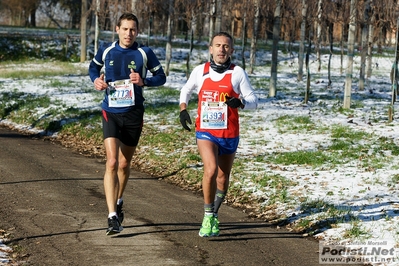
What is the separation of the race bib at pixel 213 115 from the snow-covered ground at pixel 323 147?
5.96 ft

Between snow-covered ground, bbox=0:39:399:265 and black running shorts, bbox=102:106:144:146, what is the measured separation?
178 cm

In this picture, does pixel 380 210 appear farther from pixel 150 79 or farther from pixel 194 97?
pixel 194 97

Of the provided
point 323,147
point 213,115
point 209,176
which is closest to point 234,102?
point 213,115

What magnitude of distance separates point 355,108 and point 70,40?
3397 cm

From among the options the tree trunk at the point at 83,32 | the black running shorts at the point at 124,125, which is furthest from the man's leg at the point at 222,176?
the tree trunk at the point at 83,32

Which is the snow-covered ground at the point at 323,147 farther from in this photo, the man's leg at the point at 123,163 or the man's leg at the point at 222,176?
the man's leg at the point at 123,163

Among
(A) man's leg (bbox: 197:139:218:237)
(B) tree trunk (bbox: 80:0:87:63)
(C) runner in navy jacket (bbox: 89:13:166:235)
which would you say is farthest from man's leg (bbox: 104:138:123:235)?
(B) tree trunk (bbox: 80:0:87:63)

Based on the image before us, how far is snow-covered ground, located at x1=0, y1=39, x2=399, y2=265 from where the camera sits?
9562 millimetres

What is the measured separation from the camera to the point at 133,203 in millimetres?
10578

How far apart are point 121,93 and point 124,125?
0.36 meters

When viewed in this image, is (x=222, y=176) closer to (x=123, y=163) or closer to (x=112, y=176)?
(x=123, y=163)

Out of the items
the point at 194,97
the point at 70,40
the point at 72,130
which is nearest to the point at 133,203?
the point at 72,130

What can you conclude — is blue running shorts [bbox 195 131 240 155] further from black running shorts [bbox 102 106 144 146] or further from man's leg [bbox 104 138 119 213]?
man's leg [bbox 104 138 119 213]

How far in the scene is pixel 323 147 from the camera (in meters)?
15.4
